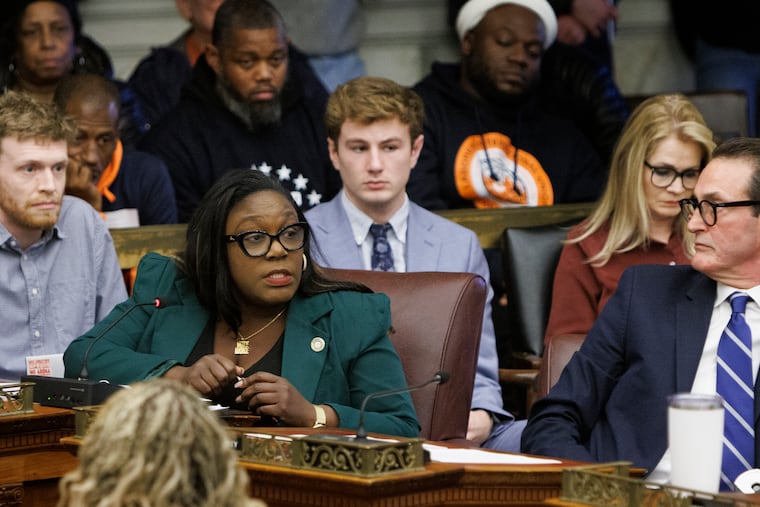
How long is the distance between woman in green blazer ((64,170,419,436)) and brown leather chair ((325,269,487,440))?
215 mm

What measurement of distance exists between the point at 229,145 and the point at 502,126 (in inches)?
45.7

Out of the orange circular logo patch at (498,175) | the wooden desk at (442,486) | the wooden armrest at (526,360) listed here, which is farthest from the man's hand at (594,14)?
the wooden desk at (442,486)

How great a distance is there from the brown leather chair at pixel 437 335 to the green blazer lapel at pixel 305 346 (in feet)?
1.07

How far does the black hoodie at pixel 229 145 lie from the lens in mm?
6047

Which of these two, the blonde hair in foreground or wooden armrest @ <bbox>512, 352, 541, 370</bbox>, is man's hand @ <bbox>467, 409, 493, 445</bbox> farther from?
the blonde hair in foreground

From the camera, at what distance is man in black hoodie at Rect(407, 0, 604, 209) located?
6164mm

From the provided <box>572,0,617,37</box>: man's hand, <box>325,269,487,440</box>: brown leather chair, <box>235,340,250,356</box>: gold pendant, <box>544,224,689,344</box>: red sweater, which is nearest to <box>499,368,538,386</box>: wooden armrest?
<box>544,224,689,344</box>: red sweater

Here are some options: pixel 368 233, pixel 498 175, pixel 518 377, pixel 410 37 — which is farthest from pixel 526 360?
pixel 410 37

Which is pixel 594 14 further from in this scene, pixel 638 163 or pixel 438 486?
pixel 438 486

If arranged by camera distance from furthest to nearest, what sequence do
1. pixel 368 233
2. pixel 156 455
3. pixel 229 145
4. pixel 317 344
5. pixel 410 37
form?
pixel 410 37, pixel 229 145, pixel 368 233, pixel 317 344, pixel 156 455

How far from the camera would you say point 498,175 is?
620 centimetres

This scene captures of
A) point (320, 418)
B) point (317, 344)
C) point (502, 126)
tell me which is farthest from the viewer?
point (502, 126)

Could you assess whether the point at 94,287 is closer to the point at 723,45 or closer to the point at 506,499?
the point at 506,499

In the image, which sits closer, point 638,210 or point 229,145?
point 638,210
